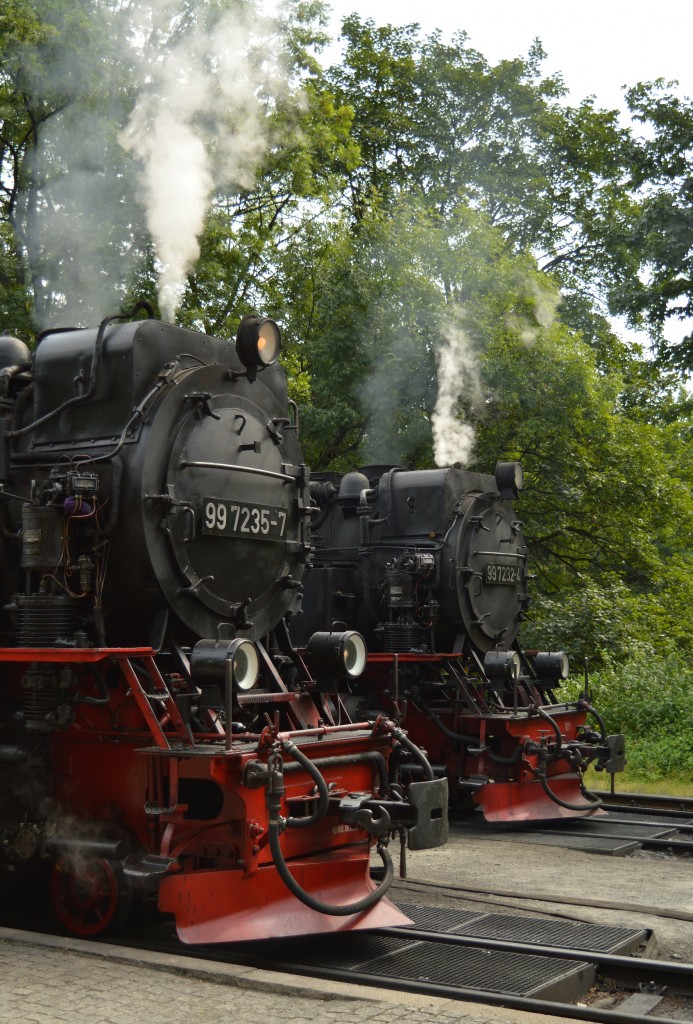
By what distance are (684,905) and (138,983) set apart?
3694 millimetres

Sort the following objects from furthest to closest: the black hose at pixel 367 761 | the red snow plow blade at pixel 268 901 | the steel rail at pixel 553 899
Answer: the steel rail at pixel 553 899 < the black hose at pixel 367 761 < the red snow plow blade at pixel 268 901

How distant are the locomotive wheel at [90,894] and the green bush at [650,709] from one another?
794 centimetres

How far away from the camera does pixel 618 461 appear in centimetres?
1694

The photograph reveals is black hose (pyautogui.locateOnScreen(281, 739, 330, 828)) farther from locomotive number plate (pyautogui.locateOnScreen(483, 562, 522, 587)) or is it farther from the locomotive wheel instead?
locomotive number plate (pyautogui.locateOnScreen(483, 562, 522, 587))

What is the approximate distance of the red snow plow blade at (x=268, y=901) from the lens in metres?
5.11

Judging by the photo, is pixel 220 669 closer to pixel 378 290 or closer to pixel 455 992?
pixel 455 992

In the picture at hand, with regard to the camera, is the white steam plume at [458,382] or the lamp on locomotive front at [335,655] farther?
the white steam plume at [458,382]

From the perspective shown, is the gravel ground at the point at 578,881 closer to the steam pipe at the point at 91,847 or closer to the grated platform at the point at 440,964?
the grated platform at the point at 440,964

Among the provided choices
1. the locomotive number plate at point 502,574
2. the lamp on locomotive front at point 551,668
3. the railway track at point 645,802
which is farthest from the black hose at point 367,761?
the railway track at point 645,802

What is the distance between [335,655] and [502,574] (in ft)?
14.7

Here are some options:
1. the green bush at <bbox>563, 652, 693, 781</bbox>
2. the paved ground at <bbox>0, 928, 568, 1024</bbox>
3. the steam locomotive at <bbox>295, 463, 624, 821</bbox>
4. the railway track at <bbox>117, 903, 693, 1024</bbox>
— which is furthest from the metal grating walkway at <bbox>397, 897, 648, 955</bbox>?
the green bush at <bbox>563, 652, 693, 781</bbox>

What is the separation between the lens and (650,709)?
1332 centimetres

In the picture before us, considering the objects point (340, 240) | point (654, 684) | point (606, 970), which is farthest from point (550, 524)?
point (606, 970)

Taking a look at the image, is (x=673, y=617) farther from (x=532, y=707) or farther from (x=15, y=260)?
(x=15, y=260)
